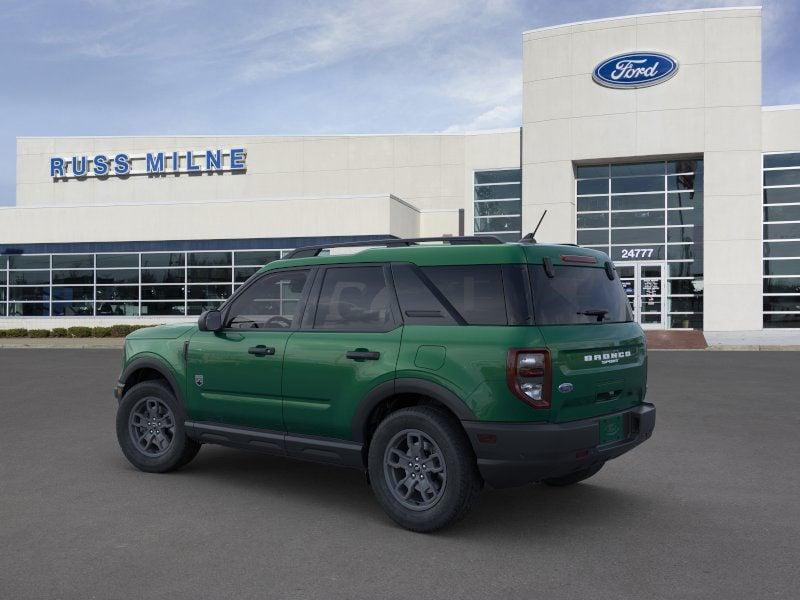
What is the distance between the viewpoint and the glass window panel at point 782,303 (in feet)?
97.1

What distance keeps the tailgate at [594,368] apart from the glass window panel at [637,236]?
2716cm

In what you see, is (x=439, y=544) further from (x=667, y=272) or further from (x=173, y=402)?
(x=667, y=272)

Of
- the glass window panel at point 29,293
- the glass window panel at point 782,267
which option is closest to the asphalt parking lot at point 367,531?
the glass window panel at point 782,267

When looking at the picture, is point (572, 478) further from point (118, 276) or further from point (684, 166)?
point (118, 276)

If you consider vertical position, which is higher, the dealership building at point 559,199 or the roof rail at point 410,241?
the dealership building at point 559,199

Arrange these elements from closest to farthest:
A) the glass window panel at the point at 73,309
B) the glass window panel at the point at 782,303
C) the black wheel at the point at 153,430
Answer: the black wheel at the point at 153,430 → the glass window panel at the point at 782,303 → the glass window panel at the point at 73,309

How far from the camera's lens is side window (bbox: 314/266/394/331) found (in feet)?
18.2

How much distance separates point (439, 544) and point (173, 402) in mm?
2928

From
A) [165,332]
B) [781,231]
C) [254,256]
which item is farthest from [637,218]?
[165,332]

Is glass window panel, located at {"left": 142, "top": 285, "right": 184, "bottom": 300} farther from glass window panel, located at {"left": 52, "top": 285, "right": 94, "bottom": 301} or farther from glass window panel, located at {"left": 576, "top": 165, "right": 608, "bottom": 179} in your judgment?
glass window panel, located at {"left": 576, "top": 165, "right": 608, "bottom": 179}

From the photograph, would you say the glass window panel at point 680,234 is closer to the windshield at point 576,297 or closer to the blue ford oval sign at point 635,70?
the blue ford oval sign at point 635,70

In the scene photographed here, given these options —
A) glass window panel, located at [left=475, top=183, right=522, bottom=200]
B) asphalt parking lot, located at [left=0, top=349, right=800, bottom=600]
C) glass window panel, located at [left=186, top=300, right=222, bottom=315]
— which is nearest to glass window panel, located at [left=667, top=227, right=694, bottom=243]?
glass window panel, located at [left=475, top=183, right=522, bottom=200]

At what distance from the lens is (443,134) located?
117 ft

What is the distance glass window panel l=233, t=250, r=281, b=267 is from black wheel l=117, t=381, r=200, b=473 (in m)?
26.0
